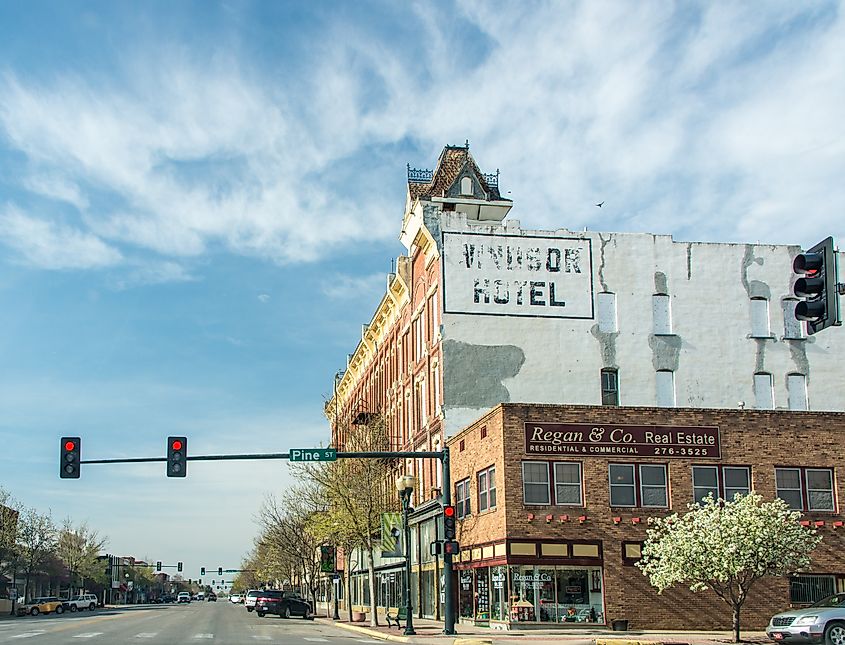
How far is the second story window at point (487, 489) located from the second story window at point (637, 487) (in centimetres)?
459

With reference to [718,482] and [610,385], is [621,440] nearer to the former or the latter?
[718,482]

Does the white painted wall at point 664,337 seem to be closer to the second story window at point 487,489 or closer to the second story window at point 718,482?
the second story window at point 487,489

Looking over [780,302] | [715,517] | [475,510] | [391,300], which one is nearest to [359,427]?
[391,300]

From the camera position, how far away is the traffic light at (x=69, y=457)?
2900 cm

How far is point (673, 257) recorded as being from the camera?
50062 mm

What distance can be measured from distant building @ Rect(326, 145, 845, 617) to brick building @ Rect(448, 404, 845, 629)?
9.07 m

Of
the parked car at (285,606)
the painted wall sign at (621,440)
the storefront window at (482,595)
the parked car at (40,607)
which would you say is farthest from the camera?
the parked car at (40,607)

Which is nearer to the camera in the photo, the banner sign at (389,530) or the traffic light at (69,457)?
the traffic light at (69,457)

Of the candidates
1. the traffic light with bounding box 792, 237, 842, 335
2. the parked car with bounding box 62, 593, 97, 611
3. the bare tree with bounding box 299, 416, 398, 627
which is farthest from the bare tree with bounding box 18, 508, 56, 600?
the traffic light with bounding box 792, 237, 842, 335

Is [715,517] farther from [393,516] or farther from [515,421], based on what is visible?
[393,516]

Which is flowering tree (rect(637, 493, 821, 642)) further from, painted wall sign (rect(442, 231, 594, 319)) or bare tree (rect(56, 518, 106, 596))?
bare tree (rect(56, 518, 106, 596))

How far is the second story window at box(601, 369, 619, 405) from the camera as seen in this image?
48.4 metres

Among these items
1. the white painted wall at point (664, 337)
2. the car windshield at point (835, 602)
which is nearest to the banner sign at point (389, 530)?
the white painted wall at point (664, 337)

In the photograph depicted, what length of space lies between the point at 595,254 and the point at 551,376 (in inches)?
256
